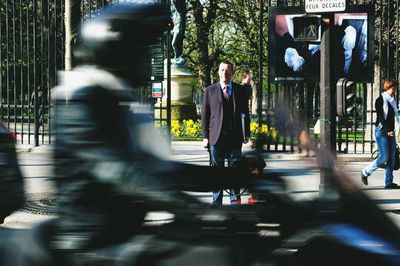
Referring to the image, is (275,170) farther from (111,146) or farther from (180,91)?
(180,91)

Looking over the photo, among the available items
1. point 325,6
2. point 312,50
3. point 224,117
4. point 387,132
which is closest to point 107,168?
point 224,117

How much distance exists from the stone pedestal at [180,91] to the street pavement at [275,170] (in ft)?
11.3

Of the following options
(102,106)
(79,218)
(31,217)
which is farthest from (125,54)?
(31,217)

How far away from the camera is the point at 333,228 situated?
231 cm

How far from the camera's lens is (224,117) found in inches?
332

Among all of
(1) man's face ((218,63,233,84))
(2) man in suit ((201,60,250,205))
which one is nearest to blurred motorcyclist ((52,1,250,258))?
(2) man in suit ((201,60,250,205))

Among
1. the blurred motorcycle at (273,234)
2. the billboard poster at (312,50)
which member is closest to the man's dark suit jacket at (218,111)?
the billboard poster at (312,50)

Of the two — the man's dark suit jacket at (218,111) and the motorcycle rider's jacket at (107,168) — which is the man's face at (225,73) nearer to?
the man's dark suit jacket at (218,111)

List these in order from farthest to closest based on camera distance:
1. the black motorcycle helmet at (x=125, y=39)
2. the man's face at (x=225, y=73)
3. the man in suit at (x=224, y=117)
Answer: the man's face at (x=225, y=73), the man in suit at (x=224, y=117), the black motorcycle helmet at (x=125, y=39)

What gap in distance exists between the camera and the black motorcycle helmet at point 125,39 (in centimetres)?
301

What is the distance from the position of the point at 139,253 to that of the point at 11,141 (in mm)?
1530

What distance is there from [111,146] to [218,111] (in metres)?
5.71

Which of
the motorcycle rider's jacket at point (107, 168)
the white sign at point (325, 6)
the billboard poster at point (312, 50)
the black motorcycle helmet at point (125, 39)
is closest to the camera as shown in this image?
the motorcycle rider's jacket at point (107, 168)

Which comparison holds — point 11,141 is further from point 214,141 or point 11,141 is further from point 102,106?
point 214,141
